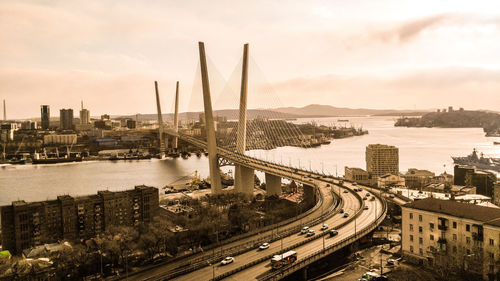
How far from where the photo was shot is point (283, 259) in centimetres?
549

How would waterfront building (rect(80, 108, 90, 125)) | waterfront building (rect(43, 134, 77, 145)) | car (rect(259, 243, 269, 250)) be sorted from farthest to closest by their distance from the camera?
waterfront building (rect(80, 108, 90, 125))
waterfront building (rect(43, 134, 77, 145))
car (rect(259, 243, 269, 250))

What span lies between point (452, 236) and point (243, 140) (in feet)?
24.2

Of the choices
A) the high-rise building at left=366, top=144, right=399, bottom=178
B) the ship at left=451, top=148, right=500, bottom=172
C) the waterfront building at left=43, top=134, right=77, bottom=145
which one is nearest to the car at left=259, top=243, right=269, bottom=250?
the high-rise building at left=366, top=144, right=399, bottom=178

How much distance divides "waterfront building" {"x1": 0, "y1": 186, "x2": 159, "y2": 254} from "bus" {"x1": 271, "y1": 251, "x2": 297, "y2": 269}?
4734mm

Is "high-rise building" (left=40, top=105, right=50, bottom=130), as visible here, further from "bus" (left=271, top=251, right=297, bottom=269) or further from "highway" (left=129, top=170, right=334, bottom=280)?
"bus" (left=271, top=251, right=297, bottom=269)

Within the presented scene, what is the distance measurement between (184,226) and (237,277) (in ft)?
12.6

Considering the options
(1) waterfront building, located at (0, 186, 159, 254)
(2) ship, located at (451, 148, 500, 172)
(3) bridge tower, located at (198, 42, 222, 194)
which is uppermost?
(3) bridge tower, located at (198, 42, 222, 194)

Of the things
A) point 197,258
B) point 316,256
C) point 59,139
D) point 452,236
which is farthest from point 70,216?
point 59,139

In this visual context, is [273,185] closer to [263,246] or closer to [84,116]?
[263,246]

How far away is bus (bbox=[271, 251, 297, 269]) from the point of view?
5410 millimetres

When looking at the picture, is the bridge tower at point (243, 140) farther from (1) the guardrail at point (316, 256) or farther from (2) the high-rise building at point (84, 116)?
(2) the high-rise building at point (84, 116)

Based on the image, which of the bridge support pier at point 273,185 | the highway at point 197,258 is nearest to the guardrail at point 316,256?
the highway at point 197,258

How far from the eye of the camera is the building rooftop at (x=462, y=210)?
18.4 feet

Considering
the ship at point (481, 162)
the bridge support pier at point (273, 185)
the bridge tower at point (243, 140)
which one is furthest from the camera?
the ship at point (481, 162)
